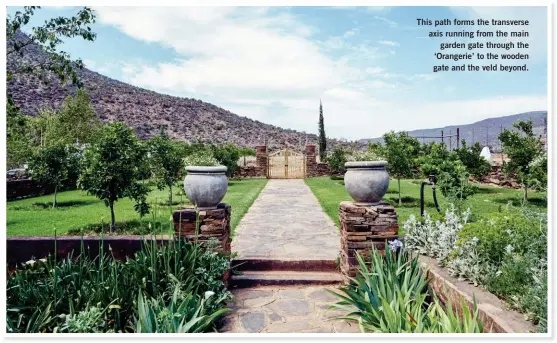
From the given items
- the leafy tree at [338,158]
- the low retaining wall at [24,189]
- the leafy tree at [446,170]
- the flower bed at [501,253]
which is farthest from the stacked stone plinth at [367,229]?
the leafy tree at [338,158]

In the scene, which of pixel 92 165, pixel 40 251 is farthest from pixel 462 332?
pixel 92 165

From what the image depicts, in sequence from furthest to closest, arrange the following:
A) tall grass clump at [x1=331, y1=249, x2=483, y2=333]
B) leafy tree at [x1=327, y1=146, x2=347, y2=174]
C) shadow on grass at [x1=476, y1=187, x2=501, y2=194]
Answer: leafy tree at [x1=327, y1=146, x2=347, y2=174] → shadow on grass at [x1=476, y1=187, x2=501, y2=194] → tall grass clump at [x1=331, y1=249, x2=483, y2=333]

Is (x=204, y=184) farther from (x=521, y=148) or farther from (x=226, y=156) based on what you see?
(x=226, y=156)

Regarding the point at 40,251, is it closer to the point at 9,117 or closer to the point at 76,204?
the point at 9,117

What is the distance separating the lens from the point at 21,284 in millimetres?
3352

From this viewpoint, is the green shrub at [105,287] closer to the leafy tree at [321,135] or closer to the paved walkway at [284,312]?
the paved walkway at [284,312]

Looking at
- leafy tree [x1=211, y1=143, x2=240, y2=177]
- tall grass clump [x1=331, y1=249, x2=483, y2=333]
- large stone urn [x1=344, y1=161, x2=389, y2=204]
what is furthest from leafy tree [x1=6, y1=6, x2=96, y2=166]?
leafy tree [x1=211, y1=143, x2=240, y2=177]

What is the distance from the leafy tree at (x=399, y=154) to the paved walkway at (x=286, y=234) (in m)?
2.76

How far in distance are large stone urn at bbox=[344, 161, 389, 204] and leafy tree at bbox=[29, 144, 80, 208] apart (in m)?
8.99

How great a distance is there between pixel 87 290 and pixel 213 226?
1262 millimetres

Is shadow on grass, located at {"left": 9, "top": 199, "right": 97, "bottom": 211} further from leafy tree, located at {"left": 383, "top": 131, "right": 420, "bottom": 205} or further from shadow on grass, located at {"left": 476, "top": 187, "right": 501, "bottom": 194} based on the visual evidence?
shadow on grass, located at {"left": 476, "top": 187, "right": 501, "bottom": 194}

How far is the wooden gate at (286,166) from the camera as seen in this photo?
23.1 meters

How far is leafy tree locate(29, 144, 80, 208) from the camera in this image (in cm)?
1074

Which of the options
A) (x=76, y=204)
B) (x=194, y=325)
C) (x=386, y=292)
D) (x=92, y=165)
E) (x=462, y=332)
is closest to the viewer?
(x=462, y=332)
